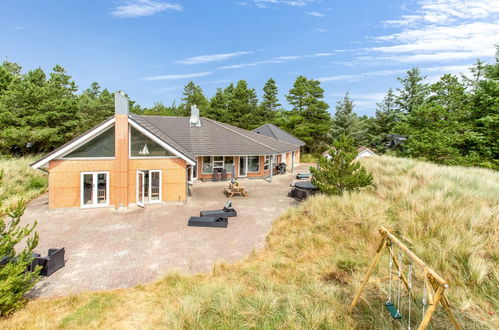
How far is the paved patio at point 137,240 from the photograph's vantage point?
24.8 ft

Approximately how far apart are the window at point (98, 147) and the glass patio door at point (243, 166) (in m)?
11.5

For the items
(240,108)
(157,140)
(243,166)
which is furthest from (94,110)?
(157,140)

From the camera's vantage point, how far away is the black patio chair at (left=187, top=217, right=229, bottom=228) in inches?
456

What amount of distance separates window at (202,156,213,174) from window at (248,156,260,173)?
3696 millimetres

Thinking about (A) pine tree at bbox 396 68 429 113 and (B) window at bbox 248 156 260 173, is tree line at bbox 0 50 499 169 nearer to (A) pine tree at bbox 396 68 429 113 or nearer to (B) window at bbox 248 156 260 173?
(A) pine tree at bbox 396 68 429 113

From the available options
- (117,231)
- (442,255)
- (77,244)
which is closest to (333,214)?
(442,255)

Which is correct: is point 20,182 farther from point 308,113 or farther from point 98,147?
point 308,113

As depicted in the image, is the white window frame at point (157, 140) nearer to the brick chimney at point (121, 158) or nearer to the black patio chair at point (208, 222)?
the brick chimney at point (121, 158)

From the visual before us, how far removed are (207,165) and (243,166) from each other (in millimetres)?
3410

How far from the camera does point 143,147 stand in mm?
14578

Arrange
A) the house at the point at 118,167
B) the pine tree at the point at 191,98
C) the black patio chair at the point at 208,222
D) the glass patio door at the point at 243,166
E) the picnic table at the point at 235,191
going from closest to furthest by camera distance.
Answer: the black patio chair at the point at 208,222, the house at the point at 118,167, the picnic table at the point at 235,191, the glass patio door at the point at 243,166, the pine tree at the point at 191,98

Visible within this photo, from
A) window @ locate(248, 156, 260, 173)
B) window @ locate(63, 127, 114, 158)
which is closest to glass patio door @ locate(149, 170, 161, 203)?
window @ locate(63, 127, 114, 158)

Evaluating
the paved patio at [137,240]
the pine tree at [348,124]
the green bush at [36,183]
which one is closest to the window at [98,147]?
the paved patio at [137,240]

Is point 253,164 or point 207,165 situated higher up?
point 253,164
